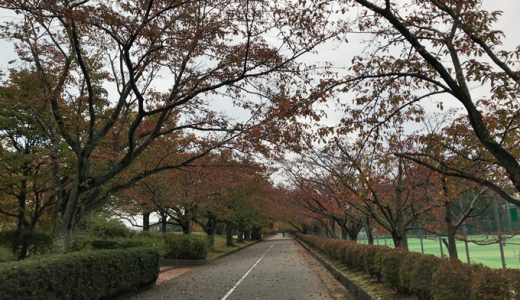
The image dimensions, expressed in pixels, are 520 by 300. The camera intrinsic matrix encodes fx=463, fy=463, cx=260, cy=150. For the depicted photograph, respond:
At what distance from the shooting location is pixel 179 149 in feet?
54.2

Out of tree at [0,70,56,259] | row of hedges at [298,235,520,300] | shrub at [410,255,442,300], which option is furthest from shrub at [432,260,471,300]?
tree at [0,70,56,259]

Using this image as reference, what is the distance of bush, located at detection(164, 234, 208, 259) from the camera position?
27297 millimetres

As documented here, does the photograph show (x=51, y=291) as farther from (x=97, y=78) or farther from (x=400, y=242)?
(x=400, y=242)

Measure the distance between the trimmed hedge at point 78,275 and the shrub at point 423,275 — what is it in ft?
21.8

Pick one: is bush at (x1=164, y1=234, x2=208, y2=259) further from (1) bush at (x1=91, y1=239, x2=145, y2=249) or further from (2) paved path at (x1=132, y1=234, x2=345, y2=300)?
(1) bush at (x1=91, y1=239, x2=145, y2=249)

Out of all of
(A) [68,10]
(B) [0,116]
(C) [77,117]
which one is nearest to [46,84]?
(C) [77,117]

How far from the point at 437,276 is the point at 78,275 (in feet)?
23.0

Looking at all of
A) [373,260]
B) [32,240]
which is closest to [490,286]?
[373,260]

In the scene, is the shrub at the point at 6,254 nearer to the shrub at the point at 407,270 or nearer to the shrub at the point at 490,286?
the shrub at the point at 407,270

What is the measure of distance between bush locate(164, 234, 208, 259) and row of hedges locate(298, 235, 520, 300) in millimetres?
14267

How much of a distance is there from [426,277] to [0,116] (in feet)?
48.5

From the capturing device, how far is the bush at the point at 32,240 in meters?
19.0

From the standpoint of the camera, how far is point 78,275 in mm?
9641

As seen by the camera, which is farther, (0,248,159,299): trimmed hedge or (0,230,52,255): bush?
(0,230,52,255): bush
